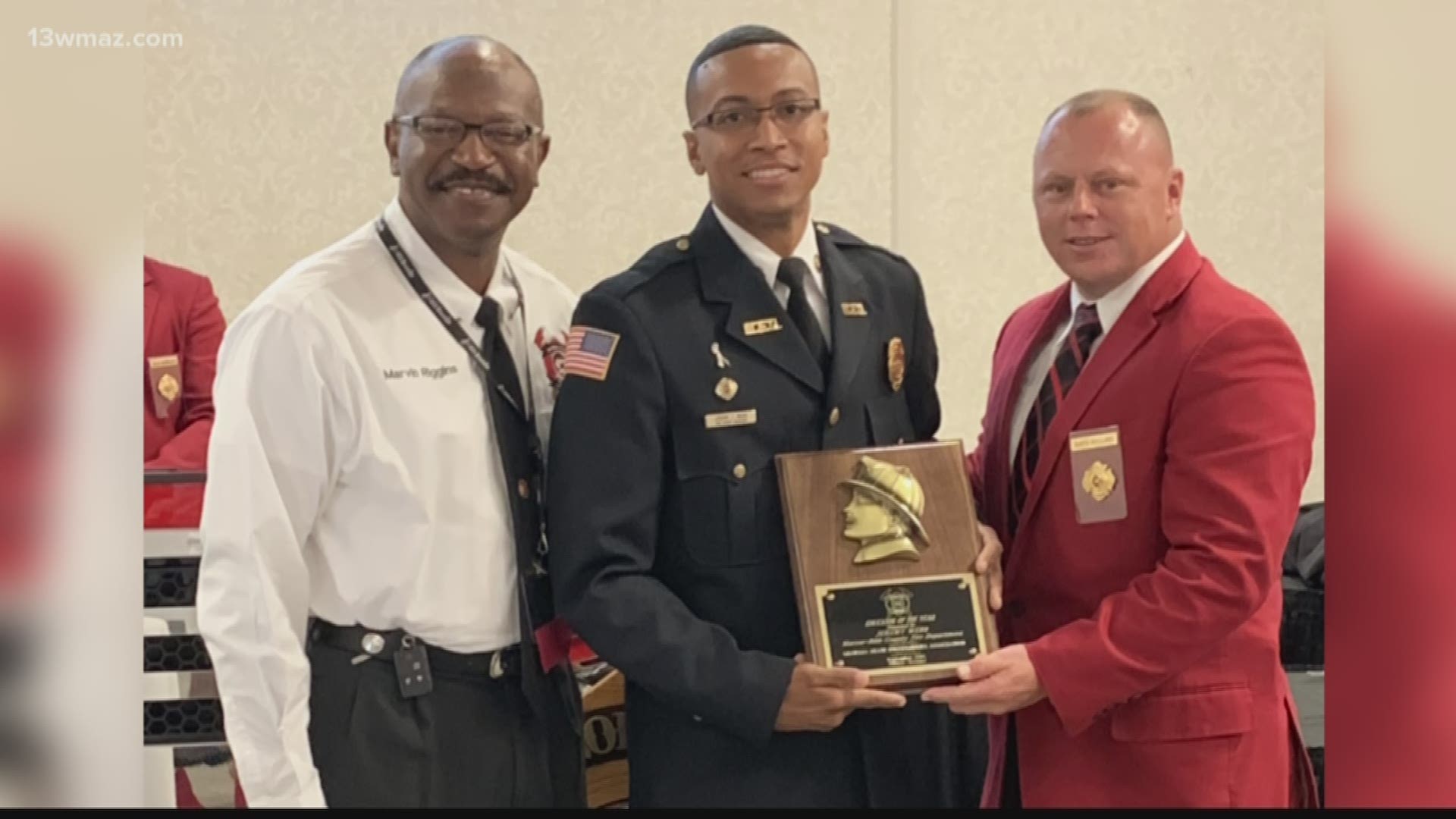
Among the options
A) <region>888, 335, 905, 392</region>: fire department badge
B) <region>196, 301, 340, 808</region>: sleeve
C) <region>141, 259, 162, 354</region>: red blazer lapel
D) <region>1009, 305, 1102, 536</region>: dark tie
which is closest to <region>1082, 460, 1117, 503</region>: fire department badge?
<region>1009, 305, 1102, 536</region>: dark tie

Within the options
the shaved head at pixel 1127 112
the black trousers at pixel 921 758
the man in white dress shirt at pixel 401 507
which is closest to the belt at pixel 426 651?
the man in white dress shirt at pixel 401 507

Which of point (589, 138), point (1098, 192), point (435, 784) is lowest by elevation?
point (435, 784)

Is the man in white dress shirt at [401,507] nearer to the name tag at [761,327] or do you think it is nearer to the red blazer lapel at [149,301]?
the name tag at [761,327]

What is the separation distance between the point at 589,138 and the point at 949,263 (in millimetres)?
750

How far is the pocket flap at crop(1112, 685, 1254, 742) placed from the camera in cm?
242

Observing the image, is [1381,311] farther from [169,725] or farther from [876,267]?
[169,725]

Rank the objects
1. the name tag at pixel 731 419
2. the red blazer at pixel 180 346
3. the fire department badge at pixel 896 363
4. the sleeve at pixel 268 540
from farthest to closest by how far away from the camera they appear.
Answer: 1. the red blazer at pixel 180 346
2. the fire department badge at pixel 896 363
3. the name tag at pixel 731 419
4. the sleeve at pixel 268 540

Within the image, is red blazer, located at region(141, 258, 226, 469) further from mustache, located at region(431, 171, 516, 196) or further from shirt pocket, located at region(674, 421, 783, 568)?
shirt pocket, located at region(674, 421, 783, 568)

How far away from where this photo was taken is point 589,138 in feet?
10.6

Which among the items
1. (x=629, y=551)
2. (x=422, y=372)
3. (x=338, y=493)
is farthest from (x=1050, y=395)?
(x=338, y=493)

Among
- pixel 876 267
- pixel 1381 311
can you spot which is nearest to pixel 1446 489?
pixel 1381 311

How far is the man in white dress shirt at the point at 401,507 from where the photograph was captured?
7.73 ft

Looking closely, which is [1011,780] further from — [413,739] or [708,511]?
[413,739]

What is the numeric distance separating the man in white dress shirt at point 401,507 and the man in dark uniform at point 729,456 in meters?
0.13
